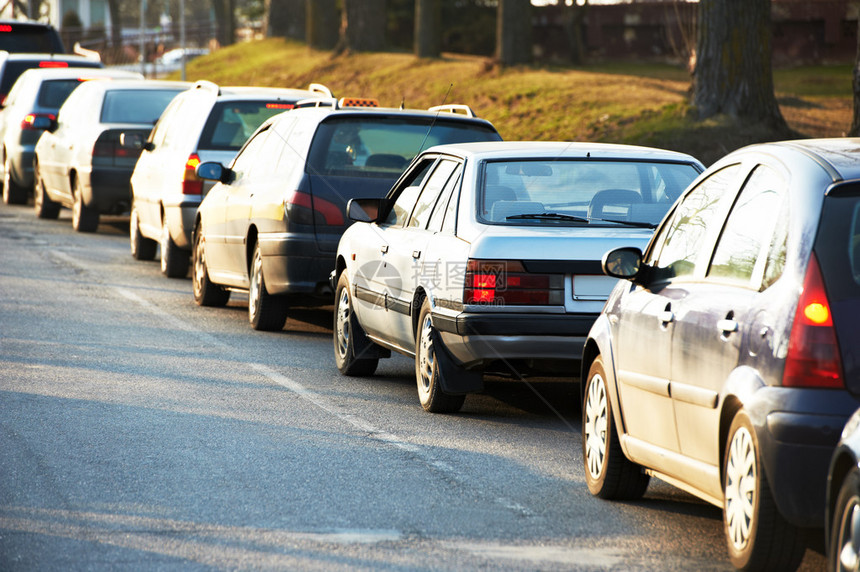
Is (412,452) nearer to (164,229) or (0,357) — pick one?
(0,357)

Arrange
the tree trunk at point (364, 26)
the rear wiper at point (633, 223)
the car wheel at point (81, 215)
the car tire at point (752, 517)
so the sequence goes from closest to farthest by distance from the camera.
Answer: the car tire at point (752, 517) < the rear wiper at point (633, 223) < the car wheel at point (81, 215) < the tree trunk at point (364, 26)

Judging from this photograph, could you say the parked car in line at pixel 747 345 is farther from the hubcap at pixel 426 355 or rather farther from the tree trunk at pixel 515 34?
the tree trunk at pixel 515 34

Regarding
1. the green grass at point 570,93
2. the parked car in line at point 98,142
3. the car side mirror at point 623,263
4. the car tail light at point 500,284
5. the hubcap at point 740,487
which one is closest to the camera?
the hubcap at point 740,487

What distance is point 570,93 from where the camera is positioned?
28.3 metres

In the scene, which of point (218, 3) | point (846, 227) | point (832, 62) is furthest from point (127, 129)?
point (218, 3)

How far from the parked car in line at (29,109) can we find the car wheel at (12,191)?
25mm

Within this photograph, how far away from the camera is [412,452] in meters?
7.28

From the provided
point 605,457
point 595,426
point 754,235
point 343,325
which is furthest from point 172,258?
point 754,235

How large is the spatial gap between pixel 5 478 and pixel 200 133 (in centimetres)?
817

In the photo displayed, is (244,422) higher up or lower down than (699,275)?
lower down

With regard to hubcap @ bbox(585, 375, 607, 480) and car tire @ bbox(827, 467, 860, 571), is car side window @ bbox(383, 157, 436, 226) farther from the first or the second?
car tire @ bbox(827, 467, 860, 571)

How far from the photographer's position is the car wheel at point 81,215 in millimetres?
19420

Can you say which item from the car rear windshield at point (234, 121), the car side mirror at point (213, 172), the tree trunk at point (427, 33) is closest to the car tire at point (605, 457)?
the car side mirror at point (213, 172)

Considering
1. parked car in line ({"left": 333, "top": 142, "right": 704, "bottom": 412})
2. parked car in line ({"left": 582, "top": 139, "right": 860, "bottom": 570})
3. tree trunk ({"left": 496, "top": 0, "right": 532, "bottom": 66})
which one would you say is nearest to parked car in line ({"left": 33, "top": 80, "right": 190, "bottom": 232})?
parked car in line ({"left": 333, "top": 142, "right": 704, "bottom": 412})
